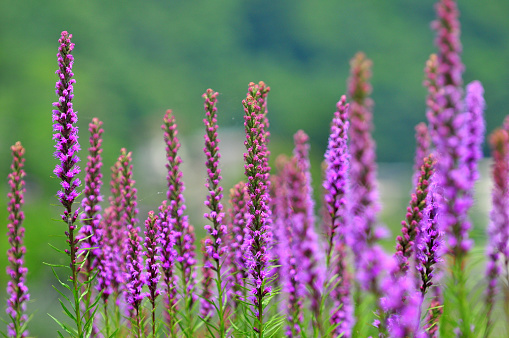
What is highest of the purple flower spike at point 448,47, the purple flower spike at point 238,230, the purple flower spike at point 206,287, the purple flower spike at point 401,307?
the purple flower spike at point 448,47

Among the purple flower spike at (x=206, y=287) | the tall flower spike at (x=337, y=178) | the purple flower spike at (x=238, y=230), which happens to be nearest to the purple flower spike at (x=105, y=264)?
the purple flower spike at (x=206, y=287)

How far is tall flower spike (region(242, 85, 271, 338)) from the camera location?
580 centimetres

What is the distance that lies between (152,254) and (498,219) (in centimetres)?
361

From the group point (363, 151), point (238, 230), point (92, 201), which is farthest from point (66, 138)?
point (363, 151)

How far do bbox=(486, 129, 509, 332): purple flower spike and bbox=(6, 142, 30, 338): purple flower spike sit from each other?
5.30 m

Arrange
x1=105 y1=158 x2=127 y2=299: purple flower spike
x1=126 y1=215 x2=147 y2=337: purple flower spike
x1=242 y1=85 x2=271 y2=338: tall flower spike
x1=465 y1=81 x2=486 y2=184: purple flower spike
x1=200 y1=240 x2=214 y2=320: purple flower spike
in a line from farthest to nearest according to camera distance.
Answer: x1=200 y1=240 x2=214 y2=320: purple flower spike < x1=105 y1=158 x2=127 y2=299: purple flower spike < x1=126 y1=215 x2=147 y2=337: purple flower spike < x1=242 y1=85 x2=271 y2=338: tall flower spike < x1=465 y1=81 x2=486 y2=184: purple flower spike

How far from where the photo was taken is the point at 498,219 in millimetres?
4602

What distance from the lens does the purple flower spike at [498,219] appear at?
13.9 feet

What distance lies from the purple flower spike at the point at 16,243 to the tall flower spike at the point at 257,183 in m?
2.91

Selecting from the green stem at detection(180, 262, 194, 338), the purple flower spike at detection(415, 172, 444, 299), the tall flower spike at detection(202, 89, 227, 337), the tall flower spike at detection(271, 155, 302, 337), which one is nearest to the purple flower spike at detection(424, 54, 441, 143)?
the purple flower spike at detection(415, 172, 444, 299)

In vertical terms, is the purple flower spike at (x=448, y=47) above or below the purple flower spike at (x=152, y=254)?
above

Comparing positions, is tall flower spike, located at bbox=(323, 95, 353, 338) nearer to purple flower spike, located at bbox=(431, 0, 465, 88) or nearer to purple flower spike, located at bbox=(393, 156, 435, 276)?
purple flower spike, located at bbox=(393, 156, 435, 276)

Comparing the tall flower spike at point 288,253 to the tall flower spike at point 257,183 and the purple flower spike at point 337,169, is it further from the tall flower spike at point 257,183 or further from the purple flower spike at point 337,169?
the purple flower spike at point 337,169

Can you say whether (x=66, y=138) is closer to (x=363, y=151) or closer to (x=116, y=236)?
(x=116, y=236)
